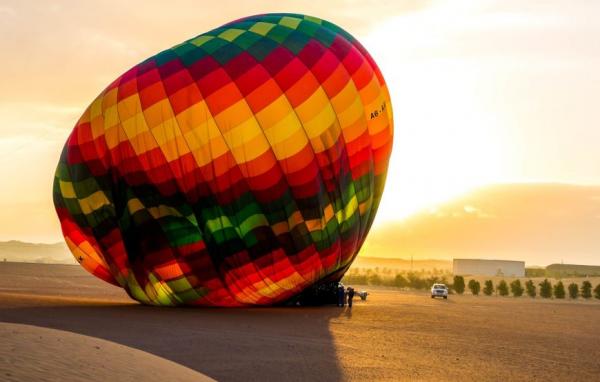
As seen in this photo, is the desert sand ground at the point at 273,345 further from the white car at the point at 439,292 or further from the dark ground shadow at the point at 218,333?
the white car at the point at 439,292

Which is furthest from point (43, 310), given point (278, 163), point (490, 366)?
point (490, 366)

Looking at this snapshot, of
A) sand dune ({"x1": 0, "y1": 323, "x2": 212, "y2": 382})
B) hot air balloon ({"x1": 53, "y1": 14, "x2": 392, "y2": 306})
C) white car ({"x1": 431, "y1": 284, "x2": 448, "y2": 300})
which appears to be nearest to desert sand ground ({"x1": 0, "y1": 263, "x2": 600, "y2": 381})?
sand dune ({"x1": 0, "y1": 323, "x2": 212, "y2": 382})

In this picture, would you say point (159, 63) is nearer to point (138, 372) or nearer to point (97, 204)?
point (97, 204)

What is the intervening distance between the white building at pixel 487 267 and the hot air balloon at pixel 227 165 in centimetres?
10765

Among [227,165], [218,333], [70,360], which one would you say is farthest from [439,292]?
[70,360]

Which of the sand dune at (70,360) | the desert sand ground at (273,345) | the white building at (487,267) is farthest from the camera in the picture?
the white building at (487,267)

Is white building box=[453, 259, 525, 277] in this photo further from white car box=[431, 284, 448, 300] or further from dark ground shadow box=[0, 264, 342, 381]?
dark ground shadow box=[0, 264, 342, 381]

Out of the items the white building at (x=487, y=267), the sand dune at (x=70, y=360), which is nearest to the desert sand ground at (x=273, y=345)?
the sand dune at (x=70, y=360)

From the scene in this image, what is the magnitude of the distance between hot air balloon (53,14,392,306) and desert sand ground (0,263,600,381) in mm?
1633

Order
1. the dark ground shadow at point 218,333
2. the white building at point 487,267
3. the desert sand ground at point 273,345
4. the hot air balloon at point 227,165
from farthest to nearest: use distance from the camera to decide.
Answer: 1. the white building at point 487,267
2. the hot air balloon at point 227,165
3. the dark ground shadow at point 218,333
4. the desert sand ground at point 273,345

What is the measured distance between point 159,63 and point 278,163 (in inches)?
212

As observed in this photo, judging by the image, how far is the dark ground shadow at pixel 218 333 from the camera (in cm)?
1437

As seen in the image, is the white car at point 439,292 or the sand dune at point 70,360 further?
the white car at point 439,292

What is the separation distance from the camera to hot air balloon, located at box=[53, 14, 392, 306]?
2477 centimetres
